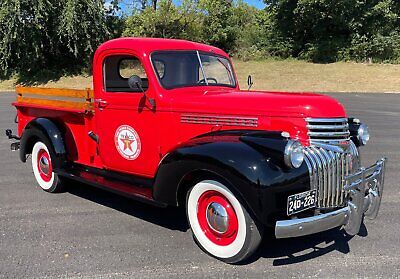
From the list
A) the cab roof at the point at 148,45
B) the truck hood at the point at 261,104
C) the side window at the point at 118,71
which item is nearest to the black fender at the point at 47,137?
the side window at the point at 118,71

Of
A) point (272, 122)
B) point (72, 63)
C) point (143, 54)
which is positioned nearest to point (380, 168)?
point (272, 122)

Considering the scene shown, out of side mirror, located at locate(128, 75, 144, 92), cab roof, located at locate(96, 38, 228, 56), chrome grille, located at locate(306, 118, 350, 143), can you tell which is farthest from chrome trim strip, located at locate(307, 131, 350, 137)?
cab roof, located at locate(96, 38, 228, 56)

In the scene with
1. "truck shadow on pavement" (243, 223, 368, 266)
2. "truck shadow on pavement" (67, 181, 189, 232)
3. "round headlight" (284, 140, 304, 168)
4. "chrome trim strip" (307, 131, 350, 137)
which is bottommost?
"truck shadow on pavement" (67, 181, 189, 232)

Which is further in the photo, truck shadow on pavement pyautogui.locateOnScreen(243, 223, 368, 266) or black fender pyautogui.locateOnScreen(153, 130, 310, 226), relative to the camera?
truck shadow on pavement pyautogui.locateOnScreen(243, 223, 368, 266)

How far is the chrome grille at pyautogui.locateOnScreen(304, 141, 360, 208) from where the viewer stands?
11.1 feet

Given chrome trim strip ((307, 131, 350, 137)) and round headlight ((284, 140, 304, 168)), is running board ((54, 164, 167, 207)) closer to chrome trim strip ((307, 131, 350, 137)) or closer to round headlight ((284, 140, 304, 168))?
round headlight ((284, 140, 304, 168))

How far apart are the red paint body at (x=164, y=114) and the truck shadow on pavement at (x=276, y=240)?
494 millimetres

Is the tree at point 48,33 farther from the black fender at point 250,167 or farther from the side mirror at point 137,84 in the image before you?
the black fender at point 250,167

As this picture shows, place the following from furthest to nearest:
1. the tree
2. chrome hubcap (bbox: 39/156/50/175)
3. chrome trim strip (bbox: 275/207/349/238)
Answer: the tree → chrome hubcap (bbox: 39/156/50/175) → chrome trim strip (bbox: 275/207/349/238)

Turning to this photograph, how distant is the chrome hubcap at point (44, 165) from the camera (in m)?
5.51

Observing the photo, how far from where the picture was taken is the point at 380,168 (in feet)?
12.6

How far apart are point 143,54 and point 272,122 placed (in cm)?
159

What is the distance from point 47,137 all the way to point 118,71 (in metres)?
1.24

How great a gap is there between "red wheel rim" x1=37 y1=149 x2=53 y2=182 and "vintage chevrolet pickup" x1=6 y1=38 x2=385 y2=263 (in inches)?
5.8
